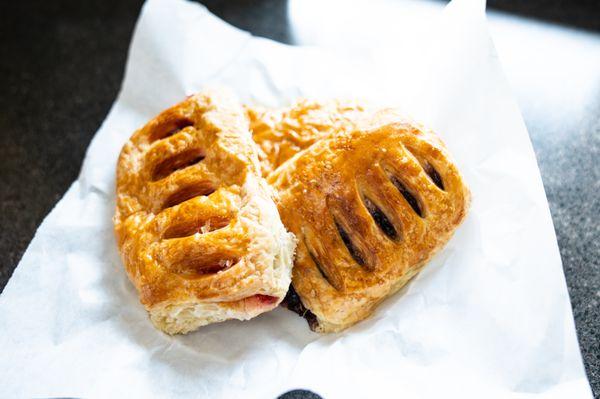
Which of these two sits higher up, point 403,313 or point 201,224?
point 201,224

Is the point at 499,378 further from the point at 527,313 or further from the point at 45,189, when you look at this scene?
the point at 45,189

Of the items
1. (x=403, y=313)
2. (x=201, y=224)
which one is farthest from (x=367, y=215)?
(x=201, y=224)

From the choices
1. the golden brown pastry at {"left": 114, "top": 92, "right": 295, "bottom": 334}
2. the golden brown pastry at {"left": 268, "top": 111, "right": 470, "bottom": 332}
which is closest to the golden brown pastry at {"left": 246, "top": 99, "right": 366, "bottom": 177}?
the golden brown pastry at {"left": 114, "top": 92, "right": 295, "bottom": 334}

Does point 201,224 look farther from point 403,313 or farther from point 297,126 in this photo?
point 403,313

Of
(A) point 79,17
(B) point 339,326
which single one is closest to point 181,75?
(A) point 79,17

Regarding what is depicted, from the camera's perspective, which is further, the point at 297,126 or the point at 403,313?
the point at 297,126
